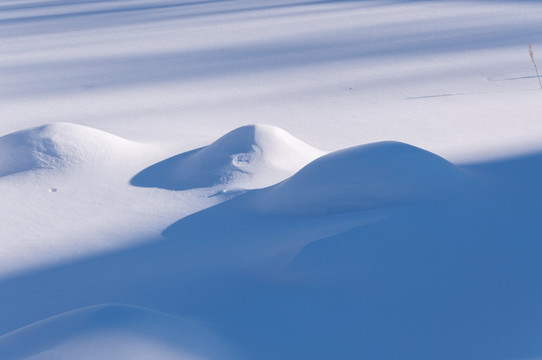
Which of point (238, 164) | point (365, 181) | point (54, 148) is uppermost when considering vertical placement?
point (54, 148)

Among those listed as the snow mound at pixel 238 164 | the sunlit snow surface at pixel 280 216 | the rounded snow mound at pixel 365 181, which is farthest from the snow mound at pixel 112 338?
the snow mound at pixel 238 164

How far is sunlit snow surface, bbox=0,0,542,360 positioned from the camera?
1866 mm

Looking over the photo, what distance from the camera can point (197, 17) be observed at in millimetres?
11477

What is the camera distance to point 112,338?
172 centimetres

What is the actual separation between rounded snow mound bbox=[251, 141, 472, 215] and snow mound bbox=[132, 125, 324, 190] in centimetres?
37

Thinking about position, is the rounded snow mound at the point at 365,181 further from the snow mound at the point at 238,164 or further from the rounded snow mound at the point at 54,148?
the rounded snow mound at the point at 54,148

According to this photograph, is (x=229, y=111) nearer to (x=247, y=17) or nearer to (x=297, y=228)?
(x=297, y=228)

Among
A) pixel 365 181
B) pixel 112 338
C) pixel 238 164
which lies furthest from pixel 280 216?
pixel 112 338

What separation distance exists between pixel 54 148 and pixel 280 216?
1418 mm

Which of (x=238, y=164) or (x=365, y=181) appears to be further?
(x=238, y=164)

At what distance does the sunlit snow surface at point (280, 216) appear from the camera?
6.12 ft

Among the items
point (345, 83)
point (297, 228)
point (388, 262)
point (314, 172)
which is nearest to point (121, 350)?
point (388, 262)

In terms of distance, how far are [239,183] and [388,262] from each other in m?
1.14

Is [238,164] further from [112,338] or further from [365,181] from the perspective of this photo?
[112,338]
